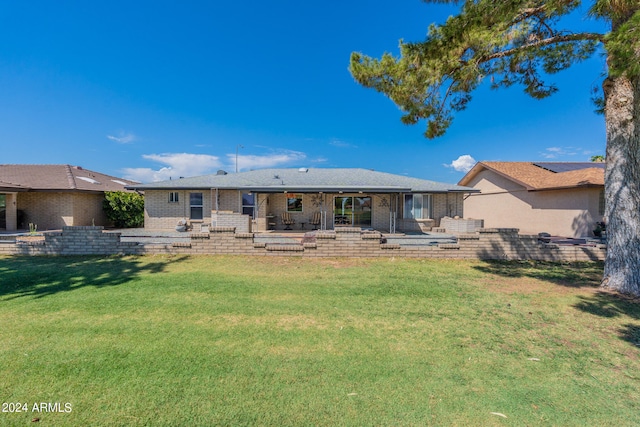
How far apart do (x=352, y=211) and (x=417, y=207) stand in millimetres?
3756

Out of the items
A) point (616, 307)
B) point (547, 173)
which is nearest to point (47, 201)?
point (616, 307)

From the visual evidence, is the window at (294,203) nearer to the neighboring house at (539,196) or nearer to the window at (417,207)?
the window at (417,207)

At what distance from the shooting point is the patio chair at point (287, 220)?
15.4 meters

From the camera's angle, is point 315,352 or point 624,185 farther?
point 624,185

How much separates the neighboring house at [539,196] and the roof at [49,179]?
80.4 ft

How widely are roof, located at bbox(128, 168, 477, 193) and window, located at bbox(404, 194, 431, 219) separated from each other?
780 mm

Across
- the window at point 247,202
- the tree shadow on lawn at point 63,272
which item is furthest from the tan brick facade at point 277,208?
the tree shadow on lawn at point 63,272

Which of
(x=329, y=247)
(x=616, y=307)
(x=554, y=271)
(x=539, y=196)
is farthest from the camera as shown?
(x=539, y=196)

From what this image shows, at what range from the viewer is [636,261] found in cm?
559

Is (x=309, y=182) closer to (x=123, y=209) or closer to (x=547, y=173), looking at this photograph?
(x=123, y=209)

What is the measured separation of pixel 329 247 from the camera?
8367 millimetres

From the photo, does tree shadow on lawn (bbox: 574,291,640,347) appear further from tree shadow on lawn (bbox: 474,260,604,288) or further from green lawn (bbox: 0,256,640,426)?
Result: tree shadow on lawn (bbox: 474,260,604,288)

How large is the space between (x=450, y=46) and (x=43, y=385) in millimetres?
8489

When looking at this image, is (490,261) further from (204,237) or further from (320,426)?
(204,237)
